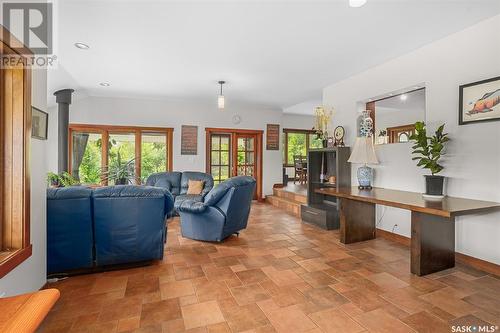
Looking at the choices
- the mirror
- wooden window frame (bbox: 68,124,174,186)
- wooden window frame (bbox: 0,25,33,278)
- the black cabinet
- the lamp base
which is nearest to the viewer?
wooden window frame (bbox: 0,25,33,278)

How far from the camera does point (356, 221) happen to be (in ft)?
11.7

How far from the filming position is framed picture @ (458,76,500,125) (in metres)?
2.54

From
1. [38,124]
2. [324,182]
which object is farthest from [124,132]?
[324,182]

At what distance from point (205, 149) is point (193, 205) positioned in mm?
3347

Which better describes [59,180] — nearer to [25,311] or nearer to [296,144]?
[25,311]

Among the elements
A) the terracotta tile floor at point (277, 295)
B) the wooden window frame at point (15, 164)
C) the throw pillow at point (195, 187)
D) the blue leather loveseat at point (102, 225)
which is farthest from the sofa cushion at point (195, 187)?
the wooden window frame at point (15, 164)

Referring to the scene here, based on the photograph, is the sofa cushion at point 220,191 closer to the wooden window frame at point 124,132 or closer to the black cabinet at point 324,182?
the black cabinet at point 324,182

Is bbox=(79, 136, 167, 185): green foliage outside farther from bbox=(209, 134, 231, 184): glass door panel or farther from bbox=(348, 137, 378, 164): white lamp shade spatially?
bbox=(348, 137, 378, 164): white lamp shade

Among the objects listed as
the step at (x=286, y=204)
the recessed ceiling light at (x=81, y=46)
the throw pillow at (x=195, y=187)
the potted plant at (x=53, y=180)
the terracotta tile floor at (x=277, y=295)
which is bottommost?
the terracotta tile floor at (x=277, y=295)

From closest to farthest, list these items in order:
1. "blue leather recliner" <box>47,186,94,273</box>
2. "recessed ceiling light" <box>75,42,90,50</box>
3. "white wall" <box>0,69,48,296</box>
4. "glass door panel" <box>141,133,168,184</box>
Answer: "white wall" <box>0,69,48,296</box> → "blue leather recliner" <box>47,186,94,273</box> → "recessed ceiling light" <box>75,42,90,50</box> → "glass door panel" <box>141,133,168,184</box>

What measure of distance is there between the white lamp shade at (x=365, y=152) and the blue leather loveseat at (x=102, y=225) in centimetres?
264

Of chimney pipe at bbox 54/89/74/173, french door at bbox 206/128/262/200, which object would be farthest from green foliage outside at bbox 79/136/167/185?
french door at bbox 206/128/262/200

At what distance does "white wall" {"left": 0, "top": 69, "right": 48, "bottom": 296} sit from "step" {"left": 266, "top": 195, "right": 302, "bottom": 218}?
4129mm

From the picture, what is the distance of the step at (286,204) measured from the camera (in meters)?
5.36
